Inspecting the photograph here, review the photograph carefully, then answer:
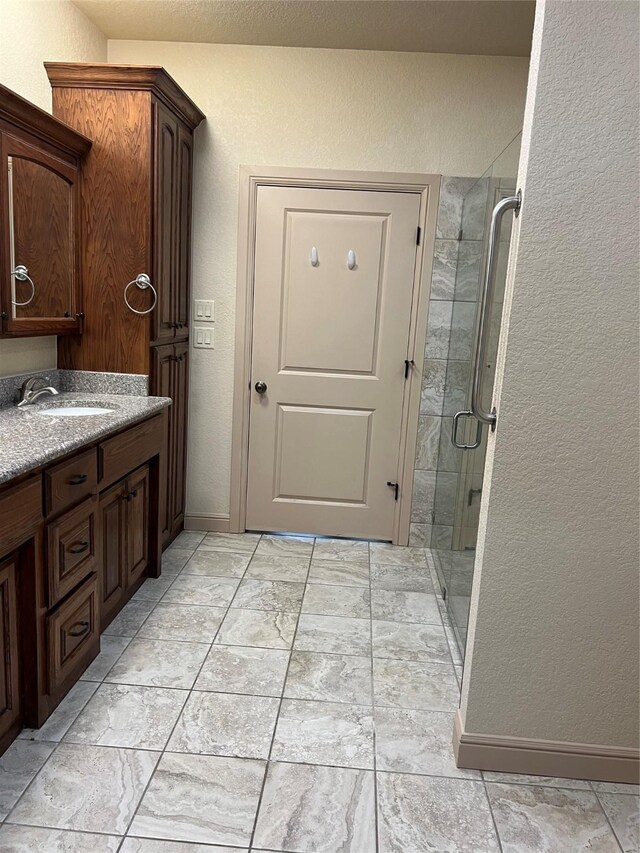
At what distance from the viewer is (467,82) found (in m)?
3.16

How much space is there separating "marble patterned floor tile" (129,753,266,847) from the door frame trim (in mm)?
1910

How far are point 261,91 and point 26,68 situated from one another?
3.76 ft

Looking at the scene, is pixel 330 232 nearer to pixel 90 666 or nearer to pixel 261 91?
pixel 261 91

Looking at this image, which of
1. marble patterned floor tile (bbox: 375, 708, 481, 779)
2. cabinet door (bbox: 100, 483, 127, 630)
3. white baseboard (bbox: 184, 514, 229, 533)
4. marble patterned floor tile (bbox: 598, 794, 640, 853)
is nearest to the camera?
marble patterned floor tile (bbox: 598, 794, 640, 853)

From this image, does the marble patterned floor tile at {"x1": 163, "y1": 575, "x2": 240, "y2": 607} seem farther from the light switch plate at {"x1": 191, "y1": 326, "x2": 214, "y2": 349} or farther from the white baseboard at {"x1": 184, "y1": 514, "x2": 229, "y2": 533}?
the light switch plate at {"x1": 191, "y1": 326, "x2": 214, "y2": 349}

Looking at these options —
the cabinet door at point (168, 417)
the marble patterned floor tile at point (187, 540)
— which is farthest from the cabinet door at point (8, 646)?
the marble patterned floor tile at point (187, 540)

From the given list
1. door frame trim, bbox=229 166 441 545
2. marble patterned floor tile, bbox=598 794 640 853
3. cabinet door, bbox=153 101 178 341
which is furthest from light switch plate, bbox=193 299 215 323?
marble patterned floor tile, bbox=598 794 640 853

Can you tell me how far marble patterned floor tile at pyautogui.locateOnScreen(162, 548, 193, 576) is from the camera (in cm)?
304

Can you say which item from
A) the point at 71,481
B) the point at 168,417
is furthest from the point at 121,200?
the point at 71,481

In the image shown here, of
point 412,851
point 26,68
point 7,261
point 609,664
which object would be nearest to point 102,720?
point 412,851

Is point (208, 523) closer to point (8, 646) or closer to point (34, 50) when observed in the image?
point (8, 646)

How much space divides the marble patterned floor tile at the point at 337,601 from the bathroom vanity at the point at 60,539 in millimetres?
777

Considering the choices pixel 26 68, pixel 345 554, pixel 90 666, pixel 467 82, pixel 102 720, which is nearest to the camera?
pixel 102 720

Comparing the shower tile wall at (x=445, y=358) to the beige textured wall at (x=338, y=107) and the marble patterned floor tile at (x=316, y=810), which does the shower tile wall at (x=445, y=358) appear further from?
the marble patterned floor tile at (x=316, y=810)
